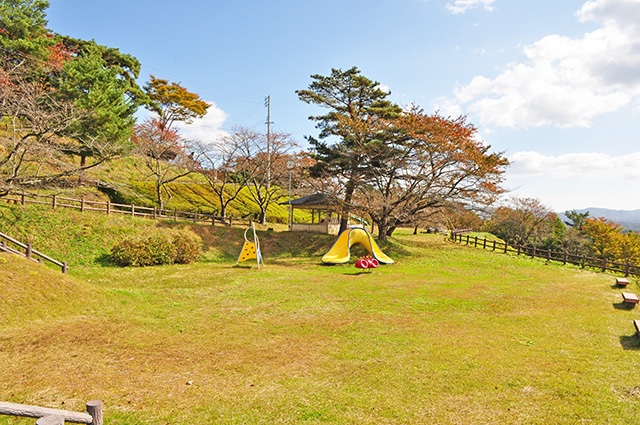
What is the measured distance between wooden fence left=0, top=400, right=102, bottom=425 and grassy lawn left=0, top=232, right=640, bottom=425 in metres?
1.54

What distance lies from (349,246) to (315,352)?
1553 centimetres

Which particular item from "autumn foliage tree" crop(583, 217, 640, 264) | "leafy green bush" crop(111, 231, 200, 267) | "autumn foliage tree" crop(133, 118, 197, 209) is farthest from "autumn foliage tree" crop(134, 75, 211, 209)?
"autumn foliage tree" crop(583, 217, 640, 264)

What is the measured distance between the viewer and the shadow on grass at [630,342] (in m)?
7.91

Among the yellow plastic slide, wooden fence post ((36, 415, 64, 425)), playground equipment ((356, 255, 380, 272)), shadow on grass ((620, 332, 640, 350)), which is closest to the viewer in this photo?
wooden fence post ((36, 415, 64, 425))

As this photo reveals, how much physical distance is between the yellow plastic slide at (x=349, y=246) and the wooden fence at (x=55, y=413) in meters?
18.4

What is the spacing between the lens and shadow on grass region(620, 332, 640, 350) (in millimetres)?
7908

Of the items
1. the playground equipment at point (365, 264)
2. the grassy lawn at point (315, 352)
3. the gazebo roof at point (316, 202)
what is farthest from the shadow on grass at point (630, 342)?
the gazebo roof at point (316, 202)

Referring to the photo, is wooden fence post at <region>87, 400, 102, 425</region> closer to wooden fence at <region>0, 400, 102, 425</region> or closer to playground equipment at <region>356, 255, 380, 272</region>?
wooden fence at <region>0, 400, 102, 425</region>

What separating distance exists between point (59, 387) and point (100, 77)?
24908 mm

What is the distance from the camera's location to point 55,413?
352 cm

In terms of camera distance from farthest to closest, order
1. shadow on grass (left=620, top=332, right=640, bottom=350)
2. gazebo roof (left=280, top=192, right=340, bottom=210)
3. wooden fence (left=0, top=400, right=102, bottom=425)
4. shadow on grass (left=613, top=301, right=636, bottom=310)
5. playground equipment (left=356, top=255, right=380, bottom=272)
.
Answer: gazebo roof (left=280, top=192, right=340, bottom=210) < playground equipment (left=356, top=255, right=380, bottom=272) < shadow on grass (left=613, top=301, right=636, bottom=310) < shadow on grass (left=620, top=332, right=640, bottom=350) < wooden fence (left=0, top=400, right=102, bottom=425)

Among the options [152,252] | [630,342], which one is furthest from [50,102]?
[630,342]

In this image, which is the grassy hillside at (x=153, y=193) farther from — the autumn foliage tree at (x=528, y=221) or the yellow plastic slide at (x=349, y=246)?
the autumn foliage tree at (x=528, y=221)

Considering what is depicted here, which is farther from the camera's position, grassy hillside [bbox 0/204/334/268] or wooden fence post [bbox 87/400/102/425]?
grassy hillside [bbox 0/204/334/268]
